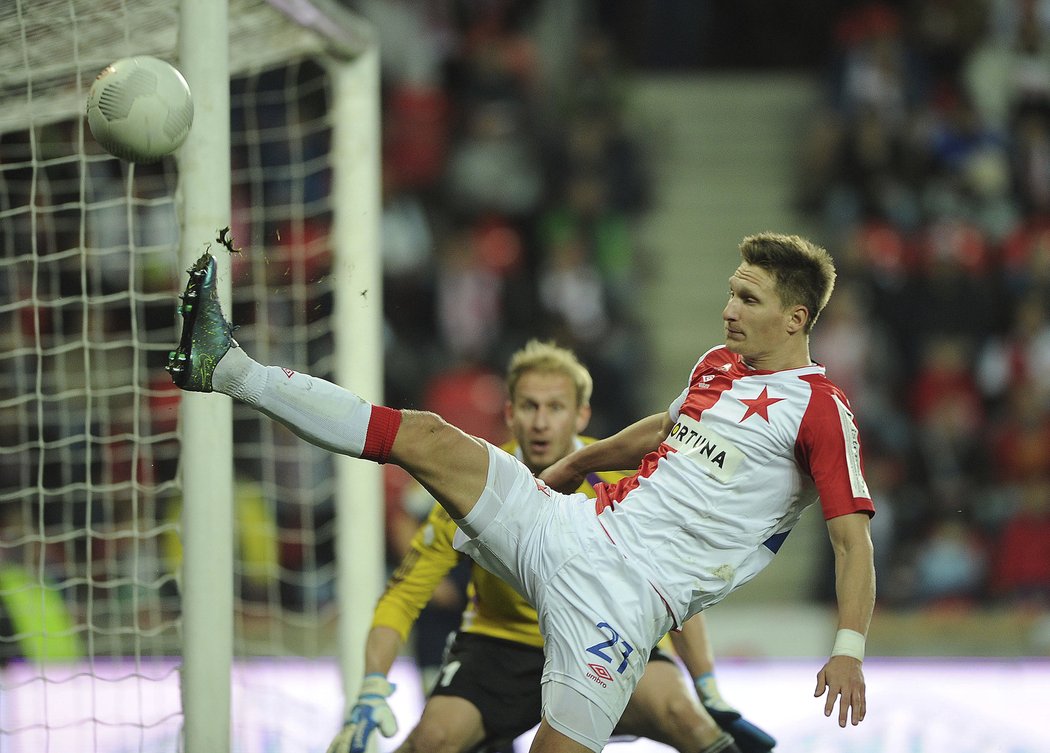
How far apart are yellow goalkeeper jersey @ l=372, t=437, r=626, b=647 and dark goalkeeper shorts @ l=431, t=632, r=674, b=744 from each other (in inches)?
2.4

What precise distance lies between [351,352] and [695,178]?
665 cm

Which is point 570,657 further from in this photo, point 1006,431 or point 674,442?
point 1006,431

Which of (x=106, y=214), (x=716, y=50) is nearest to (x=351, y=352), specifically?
(x=106, y=214)

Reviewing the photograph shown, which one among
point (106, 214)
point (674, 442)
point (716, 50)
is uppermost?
point (716, 50)

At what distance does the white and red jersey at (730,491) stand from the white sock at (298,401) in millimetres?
777

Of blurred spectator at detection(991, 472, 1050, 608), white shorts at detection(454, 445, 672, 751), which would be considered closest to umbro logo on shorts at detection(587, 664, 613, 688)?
white shorts at detection(454, 445, 672, 751)

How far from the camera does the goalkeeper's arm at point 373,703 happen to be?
4027 mm

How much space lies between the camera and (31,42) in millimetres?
4727

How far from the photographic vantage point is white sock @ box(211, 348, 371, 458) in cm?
353

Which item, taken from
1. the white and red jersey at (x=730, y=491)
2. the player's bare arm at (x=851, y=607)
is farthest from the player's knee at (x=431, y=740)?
the player's bare arm at (x=851, y=607)

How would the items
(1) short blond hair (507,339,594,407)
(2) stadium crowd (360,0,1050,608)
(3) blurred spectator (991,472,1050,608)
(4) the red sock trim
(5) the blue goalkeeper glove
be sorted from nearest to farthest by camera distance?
(4) the red sock trim → (5) the blue goalkeeper glove → (1) short blond hair (507,339,594,407) → (3) blurred spectator (991,472,1050,608) → (2) stadium crowd (360,0,1050,608)

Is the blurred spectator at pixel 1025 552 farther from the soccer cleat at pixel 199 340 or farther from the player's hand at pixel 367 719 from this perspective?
the soccer cleat at pixel 199 340

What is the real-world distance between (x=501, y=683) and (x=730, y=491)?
3.76ft

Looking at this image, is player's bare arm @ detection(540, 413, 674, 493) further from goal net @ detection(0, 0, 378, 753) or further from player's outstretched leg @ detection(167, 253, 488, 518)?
goal net @ detection(0, 0, 378, 753)
